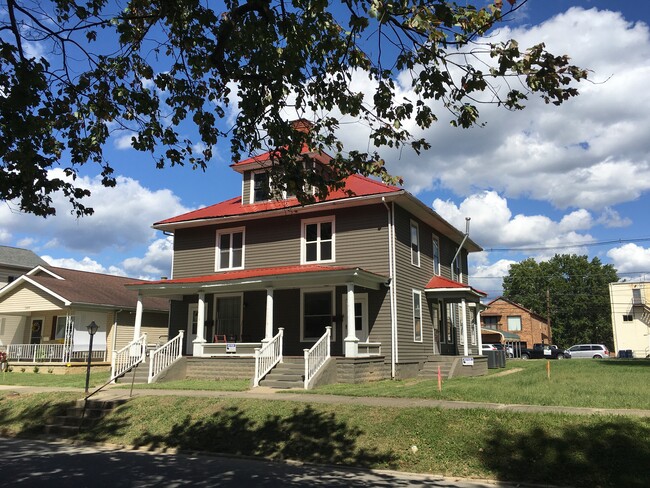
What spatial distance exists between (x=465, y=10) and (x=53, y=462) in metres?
9.66

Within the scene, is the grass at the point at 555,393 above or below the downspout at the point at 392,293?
below

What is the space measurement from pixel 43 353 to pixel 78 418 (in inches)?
664

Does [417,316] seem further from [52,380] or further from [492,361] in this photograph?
[52,380]

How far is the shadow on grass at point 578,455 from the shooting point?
7.69 meters

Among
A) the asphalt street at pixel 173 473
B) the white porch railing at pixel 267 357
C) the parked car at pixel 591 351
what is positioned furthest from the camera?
the parked car at pixel 591 351

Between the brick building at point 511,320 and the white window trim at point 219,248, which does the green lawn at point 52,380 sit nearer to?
the white window trim at point 219,248

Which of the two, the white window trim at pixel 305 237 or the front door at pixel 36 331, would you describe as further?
the front door at pixel 36 331

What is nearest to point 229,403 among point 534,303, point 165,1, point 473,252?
point 165,1

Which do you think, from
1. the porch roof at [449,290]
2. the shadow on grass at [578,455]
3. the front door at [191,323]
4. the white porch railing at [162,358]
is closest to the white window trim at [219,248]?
the front door at [191,323]

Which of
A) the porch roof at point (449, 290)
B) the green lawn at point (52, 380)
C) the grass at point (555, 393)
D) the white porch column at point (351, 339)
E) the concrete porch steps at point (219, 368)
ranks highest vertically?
the porch roof at point (449, 290)

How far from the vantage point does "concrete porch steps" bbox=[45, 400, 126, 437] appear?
13237mm

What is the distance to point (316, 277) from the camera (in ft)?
63.0

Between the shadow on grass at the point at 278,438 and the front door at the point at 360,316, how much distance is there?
888cm

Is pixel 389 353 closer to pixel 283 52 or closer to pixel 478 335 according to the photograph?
pixel 478 335
